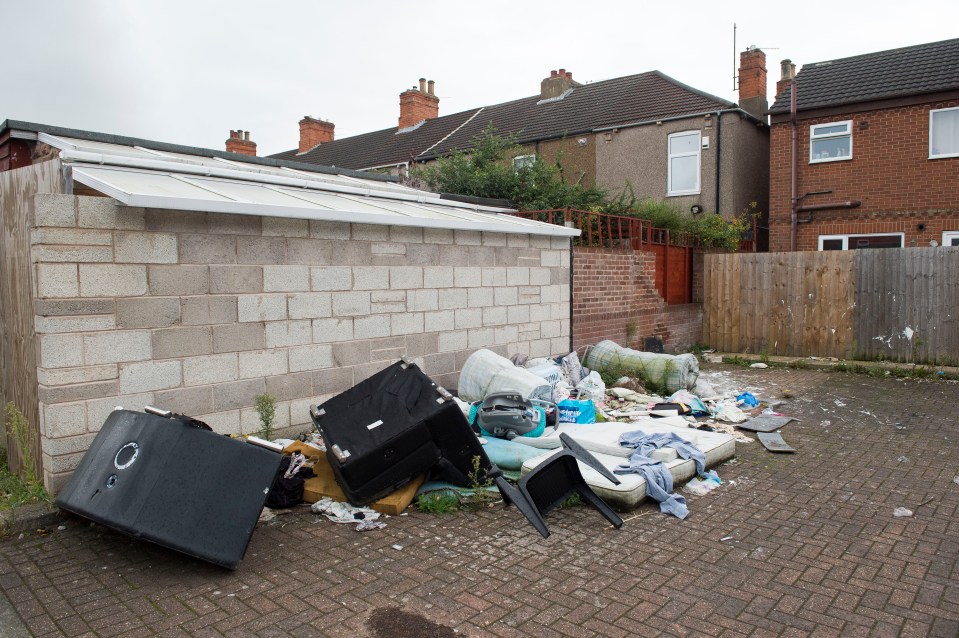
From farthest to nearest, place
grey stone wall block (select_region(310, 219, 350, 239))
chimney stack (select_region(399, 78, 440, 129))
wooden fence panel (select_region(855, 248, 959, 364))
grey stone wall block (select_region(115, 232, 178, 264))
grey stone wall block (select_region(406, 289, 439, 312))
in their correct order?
chimney stack (select_region(399, 78, 440, 129))
wooden fence panel (select_region(855, 248, 959, 364))
grey stone wall block (select_region(406, 289, 439, 312))
grey stone wall block (select_region(310, 219, 350, 239))
grey stone wall block (select_region(115, 232, 178, 264))

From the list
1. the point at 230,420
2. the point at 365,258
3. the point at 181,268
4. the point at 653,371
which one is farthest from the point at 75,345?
the point at 653,371

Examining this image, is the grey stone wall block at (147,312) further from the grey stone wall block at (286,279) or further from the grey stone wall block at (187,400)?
the grey stone wall block at (286,279)

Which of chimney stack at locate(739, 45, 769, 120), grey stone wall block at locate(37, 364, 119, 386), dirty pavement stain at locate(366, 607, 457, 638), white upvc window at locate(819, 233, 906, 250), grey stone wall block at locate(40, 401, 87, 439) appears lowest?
dirty pavement stain at locate(366, 607, 457, 638)

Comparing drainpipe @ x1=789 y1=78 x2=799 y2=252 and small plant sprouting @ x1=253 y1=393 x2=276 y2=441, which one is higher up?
drainpipe @ x1=789 y1=78 x2=799 y2=252

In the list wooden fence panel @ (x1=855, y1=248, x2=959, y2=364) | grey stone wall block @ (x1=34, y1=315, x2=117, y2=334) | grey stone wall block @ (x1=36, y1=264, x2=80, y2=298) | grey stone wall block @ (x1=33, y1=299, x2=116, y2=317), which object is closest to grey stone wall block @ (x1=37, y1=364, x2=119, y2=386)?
grey stone wall block @ (x1=34, y1=315, x2=117, y2=334)

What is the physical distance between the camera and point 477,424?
6.25m

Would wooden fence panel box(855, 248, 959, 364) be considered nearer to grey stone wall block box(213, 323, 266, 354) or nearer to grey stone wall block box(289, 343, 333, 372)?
grey stone wall block box(289, 343, 333, 372)

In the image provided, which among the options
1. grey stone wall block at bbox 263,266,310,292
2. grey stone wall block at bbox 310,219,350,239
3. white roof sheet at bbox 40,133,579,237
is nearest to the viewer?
white roof sheet at bbox 40,133,579,237

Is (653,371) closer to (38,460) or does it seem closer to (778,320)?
(778,320)

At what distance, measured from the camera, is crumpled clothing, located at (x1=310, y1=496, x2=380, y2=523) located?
4625 mm

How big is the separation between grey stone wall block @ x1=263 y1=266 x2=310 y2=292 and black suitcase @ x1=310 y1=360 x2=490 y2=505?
1385mm

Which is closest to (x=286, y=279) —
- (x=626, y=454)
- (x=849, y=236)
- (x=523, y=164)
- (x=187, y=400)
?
(x=187, y=400)

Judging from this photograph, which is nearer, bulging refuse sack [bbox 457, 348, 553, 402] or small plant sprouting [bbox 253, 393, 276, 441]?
small plant sprouting [bbox 253, 393, 276, 441]

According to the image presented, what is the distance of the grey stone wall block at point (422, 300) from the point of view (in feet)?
23.1
